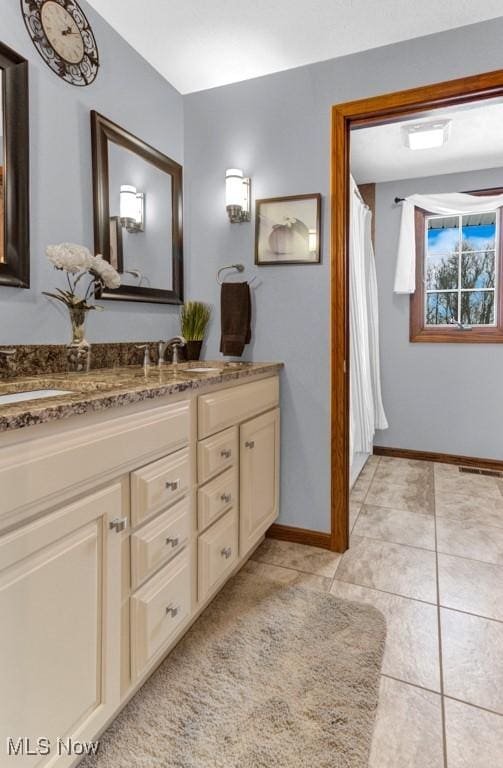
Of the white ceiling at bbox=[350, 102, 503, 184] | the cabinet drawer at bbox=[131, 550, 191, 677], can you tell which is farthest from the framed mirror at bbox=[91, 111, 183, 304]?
the white ceiling at bbox=[350, 102, 503, 184]

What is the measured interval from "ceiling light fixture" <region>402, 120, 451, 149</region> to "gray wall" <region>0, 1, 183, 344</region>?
1616 mm

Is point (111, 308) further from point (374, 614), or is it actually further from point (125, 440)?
point (374, 614)

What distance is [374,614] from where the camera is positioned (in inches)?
66.2

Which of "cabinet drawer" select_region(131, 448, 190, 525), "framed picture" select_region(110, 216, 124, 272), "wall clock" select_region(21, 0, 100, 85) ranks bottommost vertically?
"cabinet drawer" select_region(131, 448, 190, 525)

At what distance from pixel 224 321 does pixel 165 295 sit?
0.33 metres

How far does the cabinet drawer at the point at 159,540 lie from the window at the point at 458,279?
3.00 meters

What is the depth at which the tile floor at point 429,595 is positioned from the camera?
1.18 metres

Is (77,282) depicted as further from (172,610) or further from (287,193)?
(172,610)

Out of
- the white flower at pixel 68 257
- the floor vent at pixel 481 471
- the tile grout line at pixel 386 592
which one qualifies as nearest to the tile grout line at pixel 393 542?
the tile grout line at pixel 386 592

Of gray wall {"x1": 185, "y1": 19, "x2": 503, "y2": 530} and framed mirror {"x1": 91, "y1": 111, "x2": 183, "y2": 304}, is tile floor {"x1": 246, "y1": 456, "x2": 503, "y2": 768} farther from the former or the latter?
framed mirror {"x1": 91, "y1": 111, "x2": 183, "y2": 304}

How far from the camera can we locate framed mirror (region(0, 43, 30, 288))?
1.46 m

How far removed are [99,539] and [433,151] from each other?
11.2ft

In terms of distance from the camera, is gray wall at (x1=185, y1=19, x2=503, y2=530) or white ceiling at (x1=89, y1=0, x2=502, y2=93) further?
gray wall at (x1=185, y1=19, x2=503, y2=530)

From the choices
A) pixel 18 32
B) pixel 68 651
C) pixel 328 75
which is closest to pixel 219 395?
pixel 68 651
